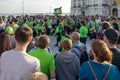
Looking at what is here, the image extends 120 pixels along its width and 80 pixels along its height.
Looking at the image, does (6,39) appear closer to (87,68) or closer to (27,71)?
(27,71)

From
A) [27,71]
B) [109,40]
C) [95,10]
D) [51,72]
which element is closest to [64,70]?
[51,72]

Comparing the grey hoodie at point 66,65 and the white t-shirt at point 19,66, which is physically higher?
the white t-shirt at point 19,66

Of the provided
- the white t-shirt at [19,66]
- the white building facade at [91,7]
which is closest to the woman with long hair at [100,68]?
the white t-shirt at [19,66]

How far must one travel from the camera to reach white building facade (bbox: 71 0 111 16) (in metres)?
84.6

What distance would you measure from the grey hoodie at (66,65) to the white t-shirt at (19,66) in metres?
1.74

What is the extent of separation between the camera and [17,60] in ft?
12.8

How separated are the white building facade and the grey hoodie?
79274mm

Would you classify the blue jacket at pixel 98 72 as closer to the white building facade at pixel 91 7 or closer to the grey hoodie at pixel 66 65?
the grey hoodie at pixel 66 65

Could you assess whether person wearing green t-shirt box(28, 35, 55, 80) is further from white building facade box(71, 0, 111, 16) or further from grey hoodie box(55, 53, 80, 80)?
white building facade box(71, 0, 111, 16)

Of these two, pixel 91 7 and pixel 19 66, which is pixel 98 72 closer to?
pixel 19 66

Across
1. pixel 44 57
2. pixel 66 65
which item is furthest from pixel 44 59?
pixel 66 65

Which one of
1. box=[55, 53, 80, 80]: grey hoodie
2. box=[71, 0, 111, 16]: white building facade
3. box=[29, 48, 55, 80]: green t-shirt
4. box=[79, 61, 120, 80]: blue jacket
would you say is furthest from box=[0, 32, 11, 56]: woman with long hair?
box=[71, 0, 111, 16]: white building facade

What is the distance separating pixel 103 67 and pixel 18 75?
1.10 meters

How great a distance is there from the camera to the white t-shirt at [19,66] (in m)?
3.88
